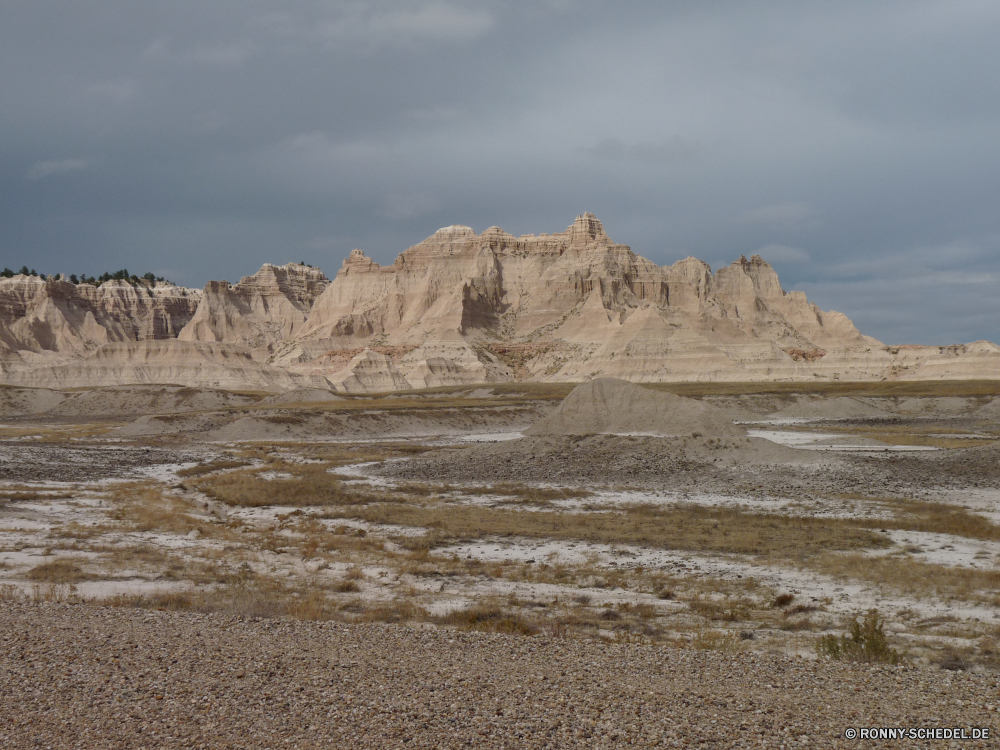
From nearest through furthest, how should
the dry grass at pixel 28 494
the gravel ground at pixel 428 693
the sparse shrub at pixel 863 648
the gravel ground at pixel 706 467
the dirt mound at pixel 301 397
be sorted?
the gravel ground at pixel 428 693 < the sparse shrub at pixel 863 648 < the dry grass at pixel 28 494 < the gravel ground at pixel 706 467 < the dirt mound at pixel 301 397

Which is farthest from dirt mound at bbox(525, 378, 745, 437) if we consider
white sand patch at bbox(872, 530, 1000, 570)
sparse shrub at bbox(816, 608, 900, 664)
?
sparse shrub at bbox(816, 608, 900, 664)

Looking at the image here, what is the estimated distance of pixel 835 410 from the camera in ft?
270

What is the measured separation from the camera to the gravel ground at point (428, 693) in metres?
7.36

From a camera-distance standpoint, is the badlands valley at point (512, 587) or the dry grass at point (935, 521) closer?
the badlands valley at point (512, 587)

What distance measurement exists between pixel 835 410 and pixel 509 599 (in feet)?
254

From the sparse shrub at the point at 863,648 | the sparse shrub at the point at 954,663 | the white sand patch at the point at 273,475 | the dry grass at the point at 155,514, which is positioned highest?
the sparse shrub at the point at 863,648

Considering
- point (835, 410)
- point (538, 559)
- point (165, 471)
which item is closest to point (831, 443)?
point (835, 410)

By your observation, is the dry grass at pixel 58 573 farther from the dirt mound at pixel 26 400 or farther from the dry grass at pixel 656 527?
the dirt mound at pixel 26 400

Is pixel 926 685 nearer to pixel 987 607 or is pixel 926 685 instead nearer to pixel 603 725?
pixel 603 725

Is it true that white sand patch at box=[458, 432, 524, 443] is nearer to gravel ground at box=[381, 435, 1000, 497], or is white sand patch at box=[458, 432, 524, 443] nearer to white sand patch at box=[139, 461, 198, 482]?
gravel ground at box=[381, 435, 1000, 497]

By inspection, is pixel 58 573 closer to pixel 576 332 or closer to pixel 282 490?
pixel 282 490

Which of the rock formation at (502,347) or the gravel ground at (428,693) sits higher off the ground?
the rock formation at (502,347)

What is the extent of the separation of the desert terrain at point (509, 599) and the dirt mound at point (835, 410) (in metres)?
41.7

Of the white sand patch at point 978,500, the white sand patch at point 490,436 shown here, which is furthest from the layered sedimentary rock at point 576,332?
the white sand patch at point 978,500
